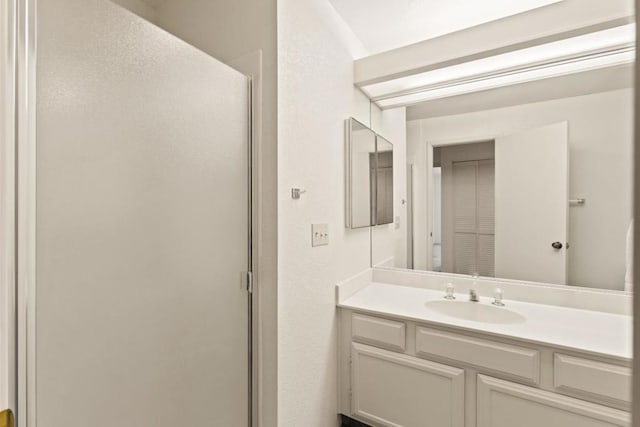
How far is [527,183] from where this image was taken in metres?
1.71

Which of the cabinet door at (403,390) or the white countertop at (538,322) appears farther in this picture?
the cabinet door at (403,390)

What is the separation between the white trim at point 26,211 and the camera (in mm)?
638

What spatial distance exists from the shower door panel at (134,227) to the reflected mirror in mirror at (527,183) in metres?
1.31

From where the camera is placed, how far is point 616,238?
1.50 meters

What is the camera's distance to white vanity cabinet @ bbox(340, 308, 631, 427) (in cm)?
113

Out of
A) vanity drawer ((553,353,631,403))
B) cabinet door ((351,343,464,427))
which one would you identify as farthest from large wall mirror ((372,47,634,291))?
cabinet door ((351,343,464,427))

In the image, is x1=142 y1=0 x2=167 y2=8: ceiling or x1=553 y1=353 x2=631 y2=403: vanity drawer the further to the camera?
x1=142 y1=0 x2=167 y2=8: ceiling

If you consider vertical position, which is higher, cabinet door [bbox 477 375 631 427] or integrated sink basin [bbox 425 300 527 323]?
integrated sink basin [bbox 425 300 527 323]

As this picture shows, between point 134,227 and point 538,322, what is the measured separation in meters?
1.71

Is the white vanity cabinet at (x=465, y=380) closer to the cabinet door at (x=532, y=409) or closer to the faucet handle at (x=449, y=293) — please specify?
the cabinet door at (x=532, y=409)

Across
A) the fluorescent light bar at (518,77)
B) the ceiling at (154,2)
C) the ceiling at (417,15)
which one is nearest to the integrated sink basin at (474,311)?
the fluorescent light bar at (518,77)

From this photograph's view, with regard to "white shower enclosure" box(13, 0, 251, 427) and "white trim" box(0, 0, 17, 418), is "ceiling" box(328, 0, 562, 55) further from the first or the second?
"white trim" box(0, 0, 17, 418)

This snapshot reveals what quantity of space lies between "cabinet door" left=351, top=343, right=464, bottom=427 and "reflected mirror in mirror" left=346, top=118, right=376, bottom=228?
29.2 inches

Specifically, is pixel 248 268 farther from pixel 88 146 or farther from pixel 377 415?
pixel 377 415
